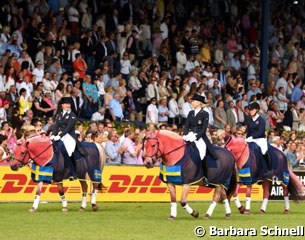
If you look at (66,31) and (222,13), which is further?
(222,13)

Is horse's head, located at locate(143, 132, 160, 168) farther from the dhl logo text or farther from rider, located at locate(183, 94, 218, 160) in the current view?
the dhl logo text

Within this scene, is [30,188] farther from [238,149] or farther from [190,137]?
[190,137]

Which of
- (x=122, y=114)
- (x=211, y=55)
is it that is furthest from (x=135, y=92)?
(x=211, y=55)

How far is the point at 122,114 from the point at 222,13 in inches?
445

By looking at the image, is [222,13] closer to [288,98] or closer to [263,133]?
[288,98]

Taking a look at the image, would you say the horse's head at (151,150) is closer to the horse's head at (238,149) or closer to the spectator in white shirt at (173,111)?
the horse's head at (238,149)

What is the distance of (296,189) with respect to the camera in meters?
25.8

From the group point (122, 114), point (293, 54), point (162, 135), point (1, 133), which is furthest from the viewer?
point (293, 54)

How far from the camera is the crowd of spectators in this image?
103 feet

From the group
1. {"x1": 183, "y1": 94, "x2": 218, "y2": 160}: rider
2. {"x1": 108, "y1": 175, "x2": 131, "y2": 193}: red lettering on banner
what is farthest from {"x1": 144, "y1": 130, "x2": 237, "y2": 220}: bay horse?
{"x1": 108, "y1": 175, "x2": 131, "y2": 193}: red lettering on banner

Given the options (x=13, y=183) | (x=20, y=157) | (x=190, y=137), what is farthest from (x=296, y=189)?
(x=13, y=183)

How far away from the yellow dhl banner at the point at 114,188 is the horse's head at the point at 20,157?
3.16 m

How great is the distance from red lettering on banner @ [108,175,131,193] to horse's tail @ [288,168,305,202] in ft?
14.9

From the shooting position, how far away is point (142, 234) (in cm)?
1998
